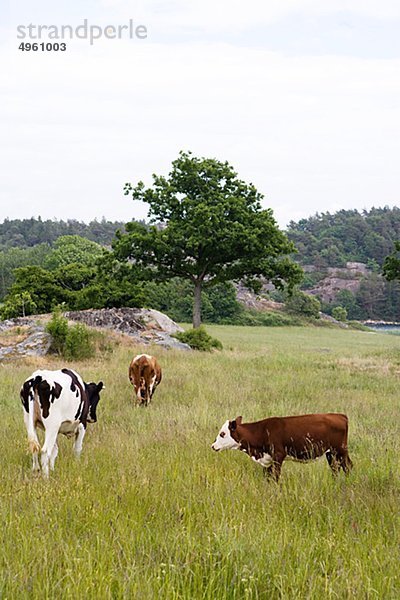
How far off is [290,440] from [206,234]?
1033 inches

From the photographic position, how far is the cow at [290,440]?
6.62m

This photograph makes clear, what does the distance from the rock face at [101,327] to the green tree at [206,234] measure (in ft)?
14.1

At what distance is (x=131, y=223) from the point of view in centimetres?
3459

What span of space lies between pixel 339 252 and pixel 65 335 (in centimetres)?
13684

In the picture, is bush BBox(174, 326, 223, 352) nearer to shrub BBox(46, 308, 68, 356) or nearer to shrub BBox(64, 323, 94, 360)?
shrub BBox(64, 323, 94, 360)

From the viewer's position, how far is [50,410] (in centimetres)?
717

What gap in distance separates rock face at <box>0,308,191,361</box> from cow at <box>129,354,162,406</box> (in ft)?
28.0

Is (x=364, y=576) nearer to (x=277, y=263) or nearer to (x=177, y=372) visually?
(x=177, y=372)

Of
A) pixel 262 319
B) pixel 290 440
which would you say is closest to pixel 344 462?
pixel 290 440

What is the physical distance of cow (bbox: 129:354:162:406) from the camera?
1274 centimetres

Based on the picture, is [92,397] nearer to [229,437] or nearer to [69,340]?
[229,437]

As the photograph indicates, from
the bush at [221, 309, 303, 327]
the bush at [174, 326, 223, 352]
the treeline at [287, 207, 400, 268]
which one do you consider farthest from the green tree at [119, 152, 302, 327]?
the treeline at [287, 207, 400, 268]

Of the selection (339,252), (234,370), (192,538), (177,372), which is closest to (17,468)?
(192,538)

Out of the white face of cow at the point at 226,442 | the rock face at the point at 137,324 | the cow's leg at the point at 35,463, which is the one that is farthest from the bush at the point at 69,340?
the white face of cow at the point at 226,442
